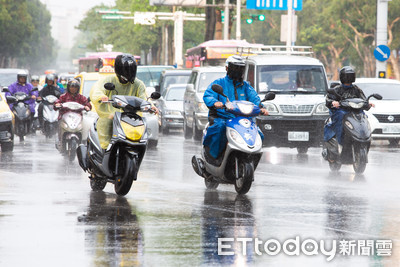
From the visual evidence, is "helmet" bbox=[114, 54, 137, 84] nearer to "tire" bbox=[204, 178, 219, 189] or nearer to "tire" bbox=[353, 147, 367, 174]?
"tire" bbox=[204, 178, 219, 189]

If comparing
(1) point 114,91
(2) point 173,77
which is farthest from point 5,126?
(2) point 173,77

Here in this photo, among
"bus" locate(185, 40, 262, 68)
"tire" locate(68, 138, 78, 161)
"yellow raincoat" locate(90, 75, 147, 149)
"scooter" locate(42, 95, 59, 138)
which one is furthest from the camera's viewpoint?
"bus" locate(185, 40, 262, 68)

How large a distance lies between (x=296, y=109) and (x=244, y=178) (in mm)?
8067

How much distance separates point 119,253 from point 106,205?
3300 millimetres

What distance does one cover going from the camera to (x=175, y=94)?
2988cm

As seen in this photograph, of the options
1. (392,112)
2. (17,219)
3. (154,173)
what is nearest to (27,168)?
(154,173)

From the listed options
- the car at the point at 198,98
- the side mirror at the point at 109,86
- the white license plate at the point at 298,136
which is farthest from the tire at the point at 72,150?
the car at the point at 198,98

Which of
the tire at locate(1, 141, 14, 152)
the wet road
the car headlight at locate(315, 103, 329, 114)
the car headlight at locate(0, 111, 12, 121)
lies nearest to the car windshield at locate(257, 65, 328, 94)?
the car headlight at locate(315, 103, 329, 114)

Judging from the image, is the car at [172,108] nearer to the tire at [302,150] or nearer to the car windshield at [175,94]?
the car windshield at [175,94]

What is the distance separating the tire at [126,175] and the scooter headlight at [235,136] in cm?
127

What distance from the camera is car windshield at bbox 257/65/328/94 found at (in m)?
20.4

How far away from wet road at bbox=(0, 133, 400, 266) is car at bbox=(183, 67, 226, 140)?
842cm

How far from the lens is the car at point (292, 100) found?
19.9 m

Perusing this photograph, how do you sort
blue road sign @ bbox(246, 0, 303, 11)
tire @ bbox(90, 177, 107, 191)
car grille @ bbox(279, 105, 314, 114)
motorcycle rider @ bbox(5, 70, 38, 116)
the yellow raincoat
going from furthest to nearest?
blue road sign @ bbox(246, 0, 303, 11)
motorcycle rider @ bbox(5, 70, 38, 116)
car grille @ bbox(279, 105, 314, 114)
tire @ bbox(90, 177, 107, 191)
the yellow raincoat
